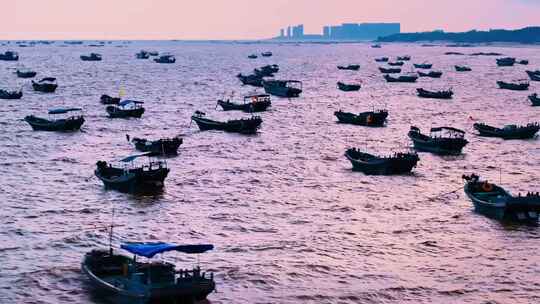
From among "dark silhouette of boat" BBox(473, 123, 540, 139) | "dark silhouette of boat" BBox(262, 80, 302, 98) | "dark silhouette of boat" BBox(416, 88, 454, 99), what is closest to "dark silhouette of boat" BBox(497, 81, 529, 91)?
"dark silhouette of boat" BBox(416, 88, 454, 99)

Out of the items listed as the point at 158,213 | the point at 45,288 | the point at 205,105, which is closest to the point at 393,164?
the point at 158,213

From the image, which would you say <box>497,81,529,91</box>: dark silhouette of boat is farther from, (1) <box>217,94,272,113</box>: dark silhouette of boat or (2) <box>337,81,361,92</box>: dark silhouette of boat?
(1) <box>217,94,272,113</box>: dark silhouette of boat

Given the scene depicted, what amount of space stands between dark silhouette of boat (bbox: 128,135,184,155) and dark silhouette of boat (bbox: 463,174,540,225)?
27.8 meters

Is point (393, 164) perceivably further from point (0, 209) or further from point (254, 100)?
point (254, 100)

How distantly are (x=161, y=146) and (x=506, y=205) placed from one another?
103ft

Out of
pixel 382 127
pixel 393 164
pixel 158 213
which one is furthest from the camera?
pixel 382 127

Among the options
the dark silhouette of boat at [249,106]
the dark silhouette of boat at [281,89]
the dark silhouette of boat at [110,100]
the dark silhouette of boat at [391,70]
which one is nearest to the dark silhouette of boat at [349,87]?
the dark silhouette of boat at [281,89]

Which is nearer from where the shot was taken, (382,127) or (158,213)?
(158,213)

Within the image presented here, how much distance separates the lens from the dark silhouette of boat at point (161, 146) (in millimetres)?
67625

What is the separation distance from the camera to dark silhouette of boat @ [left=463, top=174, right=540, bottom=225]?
45.6m

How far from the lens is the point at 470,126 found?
91.6 metres

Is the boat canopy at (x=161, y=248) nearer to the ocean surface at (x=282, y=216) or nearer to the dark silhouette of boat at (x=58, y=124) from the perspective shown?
the ocean surface at (x=282, y=216)

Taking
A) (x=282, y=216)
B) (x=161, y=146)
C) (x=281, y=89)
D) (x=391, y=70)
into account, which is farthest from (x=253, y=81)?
(x=282, y=216)

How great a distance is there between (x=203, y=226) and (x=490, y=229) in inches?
633
